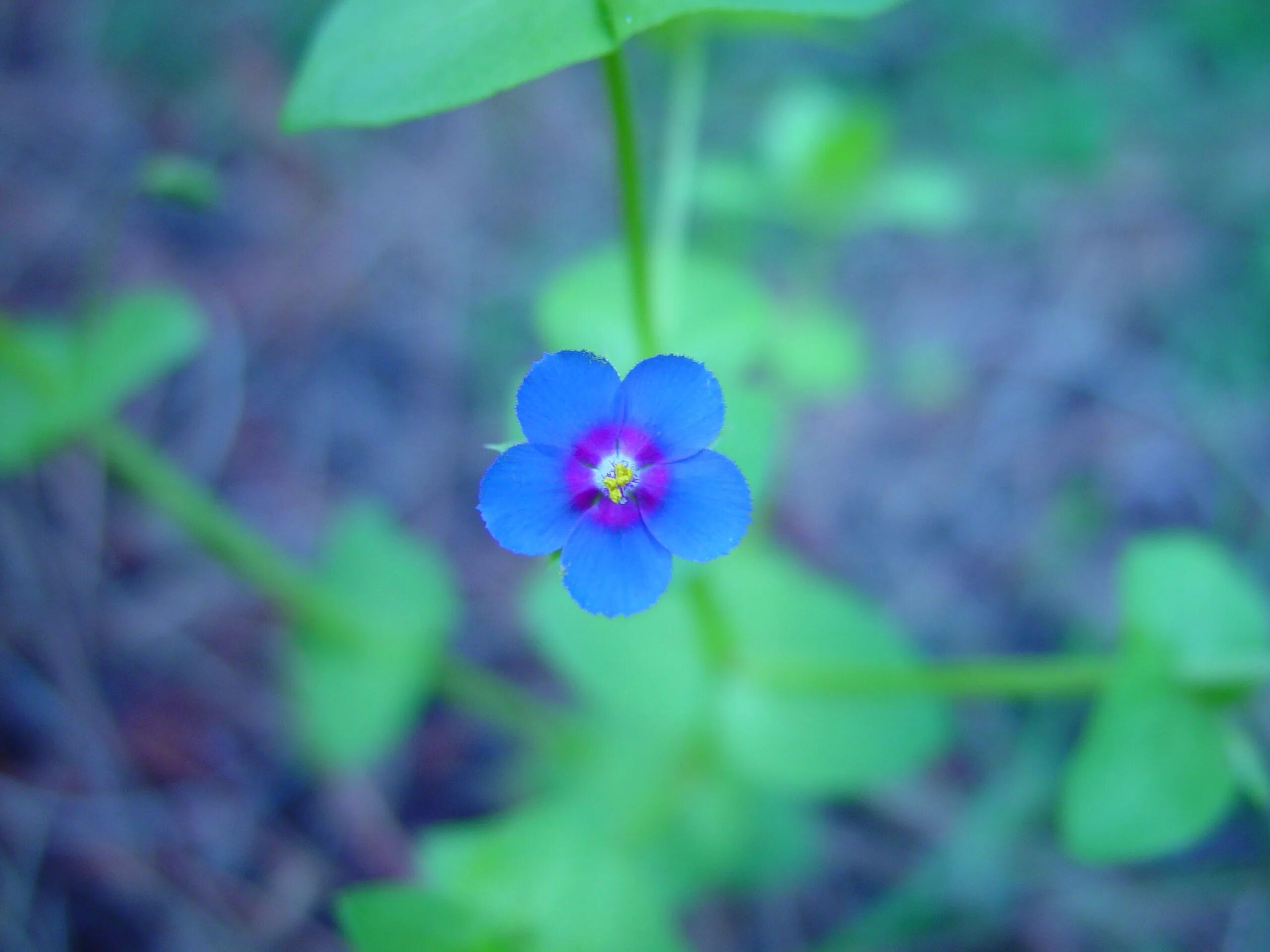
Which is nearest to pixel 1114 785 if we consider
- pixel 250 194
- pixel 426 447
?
pixel 426 447

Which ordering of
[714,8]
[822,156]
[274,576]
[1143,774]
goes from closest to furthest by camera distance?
[714,8], [1143,774], [274,576], [822,156]

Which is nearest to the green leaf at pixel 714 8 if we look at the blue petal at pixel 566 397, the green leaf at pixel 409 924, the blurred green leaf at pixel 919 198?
the blue petal at pixel 566 397

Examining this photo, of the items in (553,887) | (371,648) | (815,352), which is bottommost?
(553,887)

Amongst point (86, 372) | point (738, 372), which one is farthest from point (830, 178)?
point (86, 372)

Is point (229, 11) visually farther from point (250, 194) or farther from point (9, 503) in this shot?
point (9, 503)

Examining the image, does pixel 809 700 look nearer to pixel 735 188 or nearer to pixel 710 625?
pixel 710 625

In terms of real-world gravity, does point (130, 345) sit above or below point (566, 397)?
above
